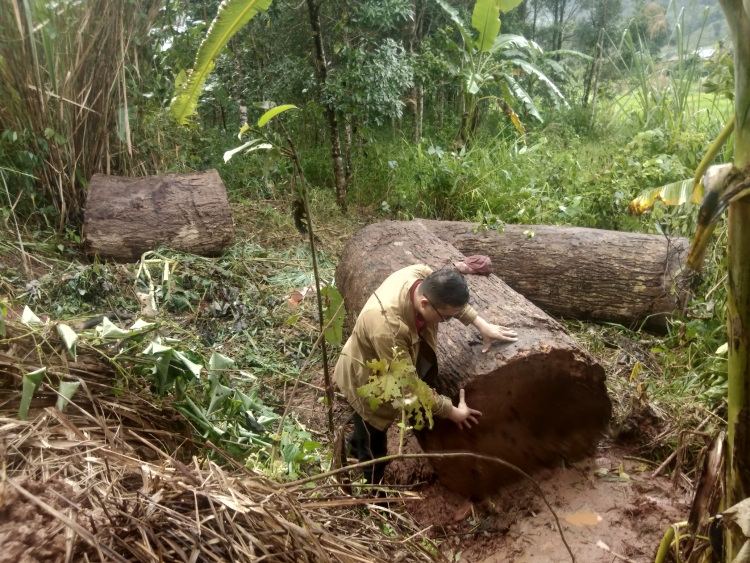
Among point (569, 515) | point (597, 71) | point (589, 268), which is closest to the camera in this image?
point (569, 515)

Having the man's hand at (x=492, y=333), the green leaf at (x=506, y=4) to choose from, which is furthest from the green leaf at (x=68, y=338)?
the green leaf at (x=506, y=4)

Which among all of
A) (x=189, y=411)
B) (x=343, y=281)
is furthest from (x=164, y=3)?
(x=189, y=411)

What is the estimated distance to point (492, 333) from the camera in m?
2.82

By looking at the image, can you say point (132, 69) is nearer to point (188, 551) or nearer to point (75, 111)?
point (75, 111)

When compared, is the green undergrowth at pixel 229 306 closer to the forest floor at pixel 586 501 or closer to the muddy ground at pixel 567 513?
the forest floor at pixel 586 501

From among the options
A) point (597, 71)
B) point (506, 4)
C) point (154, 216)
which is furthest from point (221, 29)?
point (597, 71)

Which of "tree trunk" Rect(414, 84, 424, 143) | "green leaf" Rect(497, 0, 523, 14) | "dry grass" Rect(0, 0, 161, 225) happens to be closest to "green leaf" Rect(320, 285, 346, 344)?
"dry grass" Rect(0, 0, 161, 225)

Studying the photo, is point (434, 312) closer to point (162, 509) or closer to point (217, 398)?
point (217, 398)

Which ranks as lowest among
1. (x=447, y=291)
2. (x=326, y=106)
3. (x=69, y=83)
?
(x=447, y=291)

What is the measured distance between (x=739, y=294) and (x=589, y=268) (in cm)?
311

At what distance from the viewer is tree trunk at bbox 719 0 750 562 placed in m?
1.44

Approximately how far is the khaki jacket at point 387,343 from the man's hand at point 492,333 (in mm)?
71

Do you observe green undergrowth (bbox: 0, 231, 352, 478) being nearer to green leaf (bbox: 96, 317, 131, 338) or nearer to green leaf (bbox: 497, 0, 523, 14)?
green leaf (bbox: 96, 317, 131, 338)

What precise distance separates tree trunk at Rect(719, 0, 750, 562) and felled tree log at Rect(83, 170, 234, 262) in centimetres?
453
